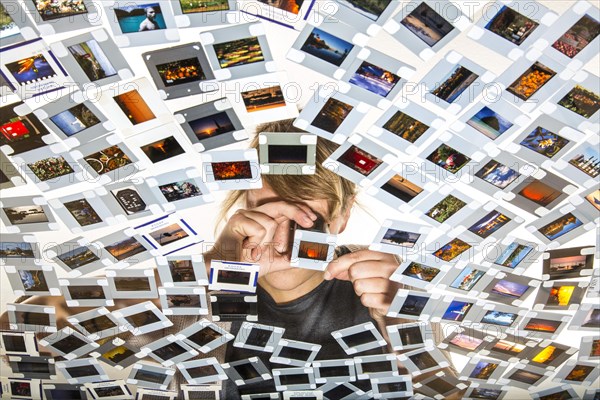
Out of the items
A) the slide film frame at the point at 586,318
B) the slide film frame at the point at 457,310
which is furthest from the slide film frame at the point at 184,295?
the slide film frame at the point at 586,318

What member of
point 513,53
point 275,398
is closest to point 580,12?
point 513,53

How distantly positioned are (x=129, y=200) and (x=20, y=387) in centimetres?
168

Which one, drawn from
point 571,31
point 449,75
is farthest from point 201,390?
point 571,31

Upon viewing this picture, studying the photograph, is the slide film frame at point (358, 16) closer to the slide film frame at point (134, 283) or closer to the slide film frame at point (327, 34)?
the slide film frame at point (327, 34)

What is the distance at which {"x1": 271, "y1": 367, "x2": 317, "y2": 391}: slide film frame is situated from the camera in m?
3.12

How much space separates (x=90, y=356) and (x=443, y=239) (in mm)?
2079

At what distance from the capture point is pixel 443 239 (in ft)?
8.48

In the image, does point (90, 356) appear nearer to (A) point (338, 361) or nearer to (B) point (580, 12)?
(A) point (338, 361)

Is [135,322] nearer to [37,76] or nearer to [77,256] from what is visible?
[77,256]

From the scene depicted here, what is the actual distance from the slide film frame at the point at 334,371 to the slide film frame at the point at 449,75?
1590 mm

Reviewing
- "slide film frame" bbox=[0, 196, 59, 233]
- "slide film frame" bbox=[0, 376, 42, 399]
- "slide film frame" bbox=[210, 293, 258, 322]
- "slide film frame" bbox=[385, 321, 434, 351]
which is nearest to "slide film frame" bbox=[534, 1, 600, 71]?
"slide film frame" bbox=[385, 321, 434, 351]

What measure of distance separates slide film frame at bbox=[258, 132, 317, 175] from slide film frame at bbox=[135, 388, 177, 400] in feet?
5.59

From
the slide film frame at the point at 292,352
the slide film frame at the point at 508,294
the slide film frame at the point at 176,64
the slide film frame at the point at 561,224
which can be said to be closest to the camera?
the slide film frame at the point at 176,64

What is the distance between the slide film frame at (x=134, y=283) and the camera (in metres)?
2.70
